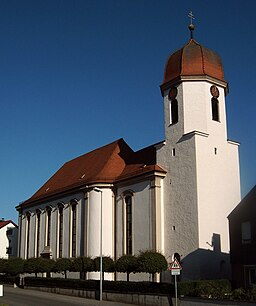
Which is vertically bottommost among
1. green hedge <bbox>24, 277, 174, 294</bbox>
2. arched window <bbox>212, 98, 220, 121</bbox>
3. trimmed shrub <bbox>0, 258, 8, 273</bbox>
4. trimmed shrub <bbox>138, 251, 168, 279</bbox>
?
green hedge <bbox>24, 277, 174, 294</bbox>

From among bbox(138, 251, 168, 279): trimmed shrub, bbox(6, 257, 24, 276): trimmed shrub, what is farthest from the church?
bbox(6, 257, 24, 276): trimmed shrub

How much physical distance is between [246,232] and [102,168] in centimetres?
1871

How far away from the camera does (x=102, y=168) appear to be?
45.6 meters

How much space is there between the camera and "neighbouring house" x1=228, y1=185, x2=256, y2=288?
29.3 metres

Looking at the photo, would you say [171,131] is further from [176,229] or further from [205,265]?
[205,265]

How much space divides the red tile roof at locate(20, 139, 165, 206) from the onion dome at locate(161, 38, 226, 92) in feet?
24.0

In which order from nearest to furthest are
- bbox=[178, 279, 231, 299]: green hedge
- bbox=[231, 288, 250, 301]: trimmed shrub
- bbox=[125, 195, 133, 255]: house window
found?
1. bbox=[231, 288, 250, 301]: trimmed shrub
2. bbox=[178, 279, 231, 299]: green hedge
3. bbox=[125, 195, 133, 255]: house window

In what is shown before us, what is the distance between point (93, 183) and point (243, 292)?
72.3ft

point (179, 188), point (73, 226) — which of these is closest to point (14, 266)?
point (73, 226)

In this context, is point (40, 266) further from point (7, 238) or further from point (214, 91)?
point (7, 238)

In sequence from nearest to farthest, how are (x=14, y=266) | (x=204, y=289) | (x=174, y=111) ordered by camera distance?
(x=204, y=289) < (x=174, y=111) < (x=14, y=266)

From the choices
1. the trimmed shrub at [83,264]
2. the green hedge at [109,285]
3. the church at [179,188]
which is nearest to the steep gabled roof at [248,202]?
the church at [179,188]

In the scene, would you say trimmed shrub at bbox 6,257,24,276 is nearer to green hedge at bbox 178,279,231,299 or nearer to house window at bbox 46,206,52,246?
house window at bbox 46,206,52,246

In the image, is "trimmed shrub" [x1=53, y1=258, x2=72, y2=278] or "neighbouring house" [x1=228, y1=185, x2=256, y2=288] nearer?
"neighbouring house" [x1=228, y1=185, x2=256, y2=288]
